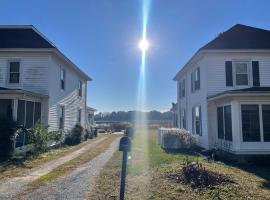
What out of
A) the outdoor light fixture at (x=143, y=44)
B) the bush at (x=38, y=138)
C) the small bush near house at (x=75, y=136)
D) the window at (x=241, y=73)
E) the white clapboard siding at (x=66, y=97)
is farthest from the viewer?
the small bush near house at (x=75, y=136)

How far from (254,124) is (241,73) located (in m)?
4.18

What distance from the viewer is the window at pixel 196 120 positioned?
62.7ft

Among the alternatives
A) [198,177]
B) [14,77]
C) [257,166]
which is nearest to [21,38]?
[14,77]

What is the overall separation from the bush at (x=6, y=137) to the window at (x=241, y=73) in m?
12.9

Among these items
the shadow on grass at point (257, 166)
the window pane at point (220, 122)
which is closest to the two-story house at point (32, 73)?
the window pane at point (220, 122)

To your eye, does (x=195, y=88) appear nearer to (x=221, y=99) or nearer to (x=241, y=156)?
(x=221, y=99)

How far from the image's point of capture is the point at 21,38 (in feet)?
62.1

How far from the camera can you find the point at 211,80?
1688 centimetres

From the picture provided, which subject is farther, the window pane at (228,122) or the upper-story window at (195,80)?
the upper-story window at (195,80)

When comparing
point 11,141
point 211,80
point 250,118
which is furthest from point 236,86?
point 11,141

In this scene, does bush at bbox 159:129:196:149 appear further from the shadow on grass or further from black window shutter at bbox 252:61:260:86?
black window shutter at bbox 252:61:260:86

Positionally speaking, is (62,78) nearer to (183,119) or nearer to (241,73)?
(183,119)

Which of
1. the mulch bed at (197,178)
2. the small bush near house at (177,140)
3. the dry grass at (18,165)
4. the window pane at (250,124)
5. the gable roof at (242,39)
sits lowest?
the dry grass at (18,165)

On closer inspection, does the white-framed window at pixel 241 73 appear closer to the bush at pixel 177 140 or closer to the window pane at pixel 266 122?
the window pane at pixel 266 122
